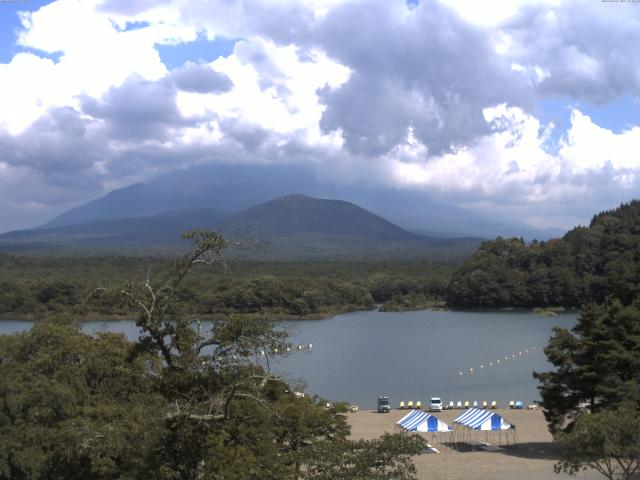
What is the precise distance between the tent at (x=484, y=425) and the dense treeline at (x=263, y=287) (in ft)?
89.9

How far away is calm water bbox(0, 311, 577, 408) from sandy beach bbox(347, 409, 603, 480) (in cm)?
323

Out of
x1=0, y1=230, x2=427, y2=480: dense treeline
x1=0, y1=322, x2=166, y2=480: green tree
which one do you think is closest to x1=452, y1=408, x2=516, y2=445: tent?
x1=0, y1=322, x2=166, y2=480: green tree

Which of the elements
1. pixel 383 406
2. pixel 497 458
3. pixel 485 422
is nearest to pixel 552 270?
pixel 383 406

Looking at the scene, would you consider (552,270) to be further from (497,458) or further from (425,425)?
(497,458)

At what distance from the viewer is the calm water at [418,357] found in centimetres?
3012

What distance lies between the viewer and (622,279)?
21.8 metres

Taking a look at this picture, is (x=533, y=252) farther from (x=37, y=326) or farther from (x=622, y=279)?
(x=37, y=326)

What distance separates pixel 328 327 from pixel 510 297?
65.1ft

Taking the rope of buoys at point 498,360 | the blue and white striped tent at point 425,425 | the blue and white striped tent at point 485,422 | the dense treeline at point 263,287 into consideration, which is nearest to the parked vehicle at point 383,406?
the blue and white striped tent at point 425,425

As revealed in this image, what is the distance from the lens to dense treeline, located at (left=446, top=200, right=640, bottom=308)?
6328 cm

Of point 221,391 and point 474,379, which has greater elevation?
point 221,391

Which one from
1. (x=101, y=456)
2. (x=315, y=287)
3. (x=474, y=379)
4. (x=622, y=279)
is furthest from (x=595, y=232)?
(x=101, y=456)

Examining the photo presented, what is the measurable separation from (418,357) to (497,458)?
2080 centimetres

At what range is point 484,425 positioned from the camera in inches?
747
